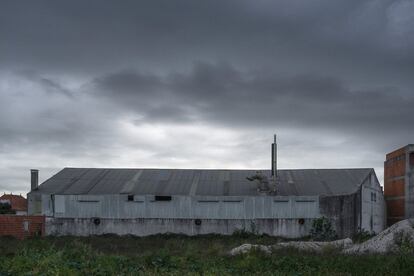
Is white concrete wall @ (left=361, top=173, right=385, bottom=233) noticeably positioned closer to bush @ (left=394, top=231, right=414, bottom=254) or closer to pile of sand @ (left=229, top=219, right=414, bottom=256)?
pile of sand @ (left=229, top=219, right=414, bottom=256)

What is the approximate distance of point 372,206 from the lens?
155 ft

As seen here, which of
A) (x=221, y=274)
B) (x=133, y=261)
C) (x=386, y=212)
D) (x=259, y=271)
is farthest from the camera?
(x=386, y=212)

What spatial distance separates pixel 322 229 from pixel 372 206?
7212 mm

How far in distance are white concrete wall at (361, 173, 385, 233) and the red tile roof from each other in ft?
160

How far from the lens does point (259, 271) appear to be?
18.4 metres

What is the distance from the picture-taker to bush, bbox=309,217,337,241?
1649 inches

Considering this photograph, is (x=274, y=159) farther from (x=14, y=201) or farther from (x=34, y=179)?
(x=14, y=201)

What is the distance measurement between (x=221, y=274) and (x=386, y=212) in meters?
38.2

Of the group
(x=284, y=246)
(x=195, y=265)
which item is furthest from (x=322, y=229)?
(x=195, y=265)

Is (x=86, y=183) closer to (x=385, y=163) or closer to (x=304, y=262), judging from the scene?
(x=385, y=163)

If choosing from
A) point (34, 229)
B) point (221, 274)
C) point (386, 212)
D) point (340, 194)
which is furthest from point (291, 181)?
point (221, 274)

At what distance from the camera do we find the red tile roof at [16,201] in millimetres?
81062

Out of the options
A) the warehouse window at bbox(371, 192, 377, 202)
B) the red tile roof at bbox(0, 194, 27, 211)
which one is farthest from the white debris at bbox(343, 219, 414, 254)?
the red tile roof at bbox(0, 194, 27, 211)

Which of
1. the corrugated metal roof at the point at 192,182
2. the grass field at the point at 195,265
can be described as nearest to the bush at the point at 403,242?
the grass field at the point at 195,265
